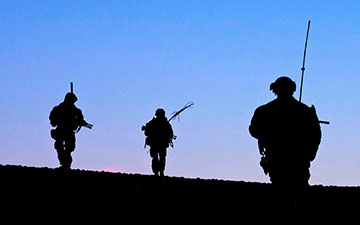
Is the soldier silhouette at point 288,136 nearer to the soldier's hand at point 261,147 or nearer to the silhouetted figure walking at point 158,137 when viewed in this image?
the soldier's hand at point 261,147

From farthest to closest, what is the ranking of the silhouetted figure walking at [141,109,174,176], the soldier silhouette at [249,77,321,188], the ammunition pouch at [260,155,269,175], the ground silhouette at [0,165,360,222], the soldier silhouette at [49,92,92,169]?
1. the silhouetted figure walking at [141,109,174,176]
2. the soldier silhouette at [49,92,92,169]
3. the ammunition pouch at [260,155,269,175]
4. the soldier silhouette at [249,77,321,188]
5. the ground silhouette at [0,165,360,222]

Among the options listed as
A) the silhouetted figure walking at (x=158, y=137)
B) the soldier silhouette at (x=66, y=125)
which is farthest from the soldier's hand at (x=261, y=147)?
the silhouetted figure walking at (x=158, y=137)

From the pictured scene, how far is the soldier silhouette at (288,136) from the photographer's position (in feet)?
35.6

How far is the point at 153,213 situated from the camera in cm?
1097

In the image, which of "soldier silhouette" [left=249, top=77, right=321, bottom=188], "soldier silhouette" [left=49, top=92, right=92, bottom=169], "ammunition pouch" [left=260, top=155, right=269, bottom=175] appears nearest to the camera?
"soldier silhouette" [left=249, top=77, right=321, bottom=188]

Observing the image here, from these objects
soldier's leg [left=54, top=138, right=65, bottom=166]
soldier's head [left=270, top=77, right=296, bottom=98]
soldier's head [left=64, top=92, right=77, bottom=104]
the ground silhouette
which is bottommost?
the ground silhouette

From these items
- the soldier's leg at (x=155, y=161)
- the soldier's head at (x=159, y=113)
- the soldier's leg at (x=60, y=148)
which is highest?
the soldier's head at (x=159, y=113)

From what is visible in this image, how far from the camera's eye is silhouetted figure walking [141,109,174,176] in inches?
931

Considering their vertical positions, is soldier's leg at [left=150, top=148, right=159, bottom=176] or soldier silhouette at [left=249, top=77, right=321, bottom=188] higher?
soldier's leg at [left=150, top=148, right=159, bottom=176]

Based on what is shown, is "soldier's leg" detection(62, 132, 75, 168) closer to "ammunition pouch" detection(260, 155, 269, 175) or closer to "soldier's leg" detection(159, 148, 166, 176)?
"soldier's leg" detection(159, 148, 166, 176)

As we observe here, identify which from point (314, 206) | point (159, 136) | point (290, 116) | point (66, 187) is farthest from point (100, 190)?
point (159, 136)

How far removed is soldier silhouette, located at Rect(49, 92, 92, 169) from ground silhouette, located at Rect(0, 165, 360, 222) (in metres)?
3.17

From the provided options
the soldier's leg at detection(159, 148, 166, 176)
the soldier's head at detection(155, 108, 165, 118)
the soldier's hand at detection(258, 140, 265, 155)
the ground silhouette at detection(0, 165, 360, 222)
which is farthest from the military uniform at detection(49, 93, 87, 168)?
the soldier's hand at detection(258, 140, 265, 155)

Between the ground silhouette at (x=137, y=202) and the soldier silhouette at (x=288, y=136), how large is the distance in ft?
1.36
